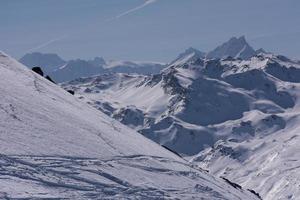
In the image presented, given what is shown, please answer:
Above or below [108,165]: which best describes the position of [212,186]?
below

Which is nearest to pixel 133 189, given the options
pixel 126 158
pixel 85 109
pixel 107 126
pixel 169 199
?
pixel 169 199

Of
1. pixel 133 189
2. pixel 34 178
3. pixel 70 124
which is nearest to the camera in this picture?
pixel 34 178

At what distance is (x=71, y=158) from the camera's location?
2695 centimetres

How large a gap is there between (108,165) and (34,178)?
183 inches

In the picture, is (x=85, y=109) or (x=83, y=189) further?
(x=85, y=109)

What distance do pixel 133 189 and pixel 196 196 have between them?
3872mm

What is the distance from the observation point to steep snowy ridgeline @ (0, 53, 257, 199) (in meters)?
24.1

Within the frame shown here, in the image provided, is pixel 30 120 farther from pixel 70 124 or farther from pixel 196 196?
pixel 196 196

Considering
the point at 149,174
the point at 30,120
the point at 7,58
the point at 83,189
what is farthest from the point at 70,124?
the point at 7,58

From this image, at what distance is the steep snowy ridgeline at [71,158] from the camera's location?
24.1 meters

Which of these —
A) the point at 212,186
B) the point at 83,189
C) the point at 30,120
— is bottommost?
the point at 212,186

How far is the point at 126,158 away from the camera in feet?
98.2

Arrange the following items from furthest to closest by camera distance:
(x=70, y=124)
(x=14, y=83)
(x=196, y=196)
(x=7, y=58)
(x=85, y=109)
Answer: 1. (x=7, y=58)
2. (x=85, y=109)
3. (x=14, y=83)
4. (x=70, y=124)
5. (x=196, y=196)

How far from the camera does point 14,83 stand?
34.5 meters
